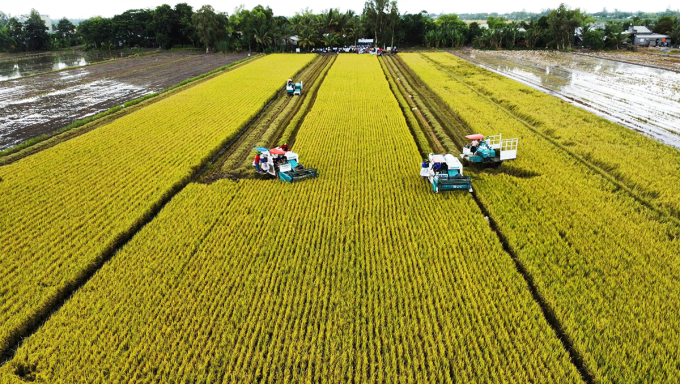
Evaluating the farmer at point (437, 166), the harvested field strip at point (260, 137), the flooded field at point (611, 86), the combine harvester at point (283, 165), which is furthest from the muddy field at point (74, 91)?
the flooded field at point (611, 86)

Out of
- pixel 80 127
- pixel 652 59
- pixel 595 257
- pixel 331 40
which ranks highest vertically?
pixel 331 40

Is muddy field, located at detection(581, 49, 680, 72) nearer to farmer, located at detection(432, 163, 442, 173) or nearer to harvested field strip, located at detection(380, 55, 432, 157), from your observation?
harvested field strip, located at detection(380, 55, 432, 157)

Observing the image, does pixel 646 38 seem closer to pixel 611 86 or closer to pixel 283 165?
pixel 611 86

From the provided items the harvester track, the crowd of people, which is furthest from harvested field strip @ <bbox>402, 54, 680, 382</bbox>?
the crowd of people

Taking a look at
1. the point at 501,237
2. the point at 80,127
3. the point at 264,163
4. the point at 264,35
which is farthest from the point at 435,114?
the point at 264,35

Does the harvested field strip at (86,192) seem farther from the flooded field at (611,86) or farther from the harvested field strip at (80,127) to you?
the flooded field at (611,86)

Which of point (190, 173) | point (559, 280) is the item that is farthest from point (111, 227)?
point (559, 280)
